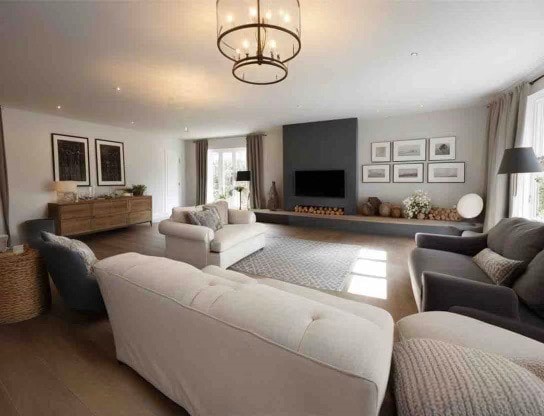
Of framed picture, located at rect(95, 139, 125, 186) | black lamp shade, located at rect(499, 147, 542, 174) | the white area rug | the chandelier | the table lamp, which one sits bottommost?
the white area rug

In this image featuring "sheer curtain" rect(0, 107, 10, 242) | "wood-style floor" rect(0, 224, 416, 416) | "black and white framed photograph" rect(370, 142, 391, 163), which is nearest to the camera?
"wood-style floor" rect(0, 224, 416, 416)

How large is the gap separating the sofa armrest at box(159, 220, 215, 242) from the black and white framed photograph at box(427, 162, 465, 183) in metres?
4.84

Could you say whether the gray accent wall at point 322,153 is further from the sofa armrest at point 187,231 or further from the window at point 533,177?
the sofa armrest at point 187,231

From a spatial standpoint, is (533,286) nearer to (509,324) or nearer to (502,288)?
(502,288)

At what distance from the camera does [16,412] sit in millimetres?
1338

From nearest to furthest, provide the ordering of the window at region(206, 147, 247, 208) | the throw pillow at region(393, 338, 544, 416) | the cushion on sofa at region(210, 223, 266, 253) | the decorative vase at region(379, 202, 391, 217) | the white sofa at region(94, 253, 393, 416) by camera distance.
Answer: the throw pillow at region(393, 338, 544, 416), the white sofa at region(94, 253, 393, 416), the cushion on sofa at region(210, 223, 266, 253), the decorative vase at region(379, 202, 391, 217), the window at region(206, 147, 247, 208)

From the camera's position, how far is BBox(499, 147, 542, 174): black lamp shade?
9.26ft

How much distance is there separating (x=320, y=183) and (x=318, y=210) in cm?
68

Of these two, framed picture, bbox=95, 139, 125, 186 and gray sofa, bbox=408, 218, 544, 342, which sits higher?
framed picture, bbox=95, 139, 125, 186

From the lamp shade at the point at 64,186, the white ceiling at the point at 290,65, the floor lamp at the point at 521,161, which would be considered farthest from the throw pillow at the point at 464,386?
the lamp shade at the point at 64,186

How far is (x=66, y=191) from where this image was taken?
509 cm

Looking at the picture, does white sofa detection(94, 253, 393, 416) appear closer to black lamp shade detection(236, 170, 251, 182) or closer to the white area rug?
the white area rug

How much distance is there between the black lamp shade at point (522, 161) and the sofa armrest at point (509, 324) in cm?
240

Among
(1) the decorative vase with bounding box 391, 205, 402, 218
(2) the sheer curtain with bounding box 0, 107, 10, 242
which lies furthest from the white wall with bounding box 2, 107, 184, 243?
(1) the decorative vase with bounding box 391, 205, 402, 218
